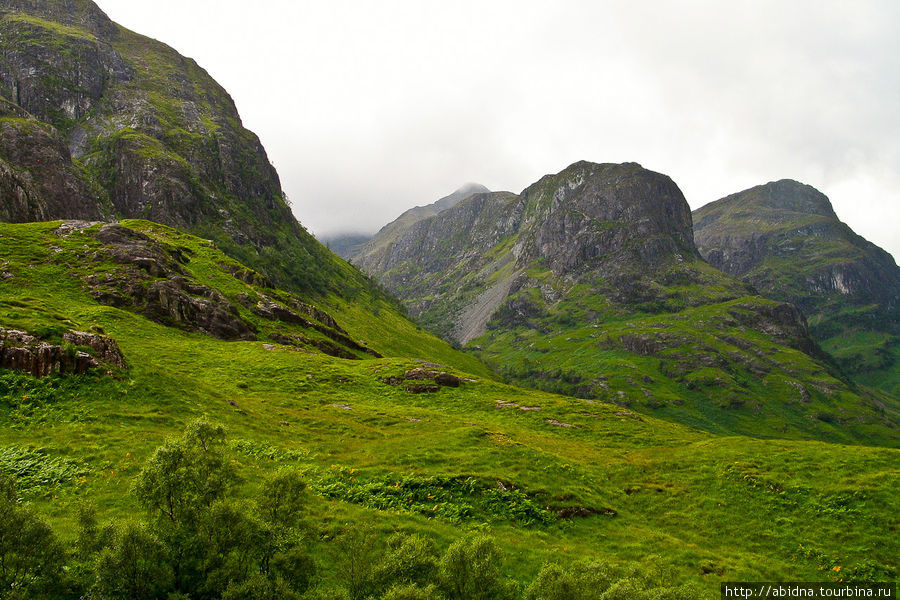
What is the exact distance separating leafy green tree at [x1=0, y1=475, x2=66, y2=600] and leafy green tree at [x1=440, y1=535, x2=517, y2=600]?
42.7ft

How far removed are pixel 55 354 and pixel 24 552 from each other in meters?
24.6

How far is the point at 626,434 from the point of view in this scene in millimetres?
58625

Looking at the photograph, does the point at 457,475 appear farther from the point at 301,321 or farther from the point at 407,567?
the point at 301,321

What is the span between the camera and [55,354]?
31469mm

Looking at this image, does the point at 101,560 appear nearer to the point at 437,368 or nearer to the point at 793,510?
the point at 793,510

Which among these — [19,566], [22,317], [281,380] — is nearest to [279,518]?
[19,566]

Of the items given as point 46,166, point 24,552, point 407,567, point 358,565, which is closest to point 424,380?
point 358,565

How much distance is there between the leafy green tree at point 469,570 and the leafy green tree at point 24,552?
13017 millimetres

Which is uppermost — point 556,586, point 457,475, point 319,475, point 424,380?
point 556,586

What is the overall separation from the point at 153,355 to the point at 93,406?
78.9 ft

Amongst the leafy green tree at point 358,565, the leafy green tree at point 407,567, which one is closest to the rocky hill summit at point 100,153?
the leafy green tree at point 358,565

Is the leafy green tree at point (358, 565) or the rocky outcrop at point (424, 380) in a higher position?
the rocky outcrop at point (424, 380)

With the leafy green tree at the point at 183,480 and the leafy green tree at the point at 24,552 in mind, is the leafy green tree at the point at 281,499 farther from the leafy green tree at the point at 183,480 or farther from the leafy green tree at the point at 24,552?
the leafy green tree at the point at 24,552

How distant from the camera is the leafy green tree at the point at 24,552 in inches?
505
